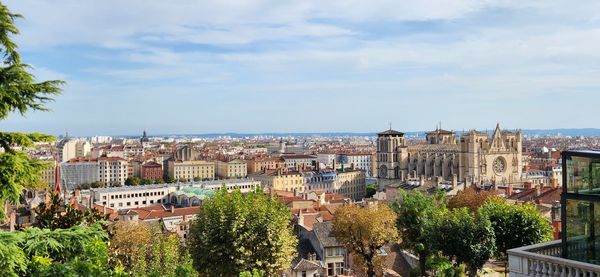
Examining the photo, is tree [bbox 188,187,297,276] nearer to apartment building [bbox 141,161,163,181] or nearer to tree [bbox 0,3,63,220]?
tree [bbox 0,3,63,220]

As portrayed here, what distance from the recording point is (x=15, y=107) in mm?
10414

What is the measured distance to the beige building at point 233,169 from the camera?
141375 mm

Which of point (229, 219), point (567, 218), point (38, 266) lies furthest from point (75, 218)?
point (567, 218)

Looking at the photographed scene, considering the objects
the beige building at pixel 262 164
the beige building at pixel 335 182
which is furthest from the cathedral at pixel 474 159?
the beige building at pixel 262 164

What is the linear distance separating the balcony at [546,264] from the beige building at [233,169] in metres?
130

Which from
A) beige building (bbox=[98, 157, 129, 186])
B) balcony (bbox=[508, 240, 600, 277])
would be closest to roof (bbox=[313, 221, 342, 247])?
balcony (bbox=[508, 240, 600, 277])

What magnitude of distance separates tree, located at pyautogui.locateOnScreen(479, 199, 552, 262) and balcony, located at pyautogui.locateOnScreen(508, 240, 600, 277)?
48.3ft

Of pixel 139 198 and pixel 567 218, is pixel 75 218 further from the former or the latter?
pixel 139 198

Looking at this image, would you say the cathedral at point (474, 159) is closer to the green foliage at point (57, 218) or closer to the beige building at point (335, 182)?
the beige building at point (335, 182)

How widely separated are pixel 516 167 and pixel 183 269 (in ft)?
307

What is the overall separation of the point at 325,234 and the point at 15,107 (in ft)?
90.2

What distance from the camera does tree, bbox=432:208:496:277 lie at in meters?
25.6

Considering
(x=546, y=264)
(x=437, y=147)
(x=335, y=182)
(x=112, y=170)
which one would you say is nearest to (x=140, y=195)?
(x=335, y=182)

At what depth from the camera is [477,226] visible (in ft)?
84.6
